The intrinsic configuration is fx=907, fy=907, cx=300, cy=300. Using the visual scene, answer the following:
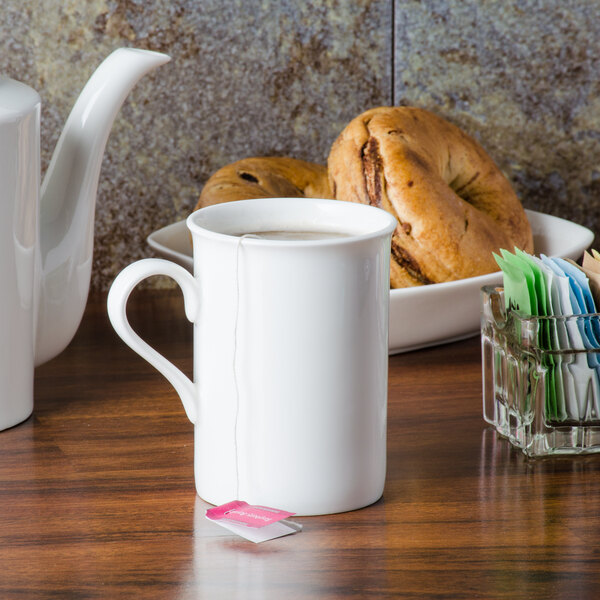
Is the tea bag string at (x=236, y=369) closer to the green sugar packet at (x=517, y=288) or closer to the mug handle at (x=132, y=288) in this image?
the mug handle at (x=132, y=288)

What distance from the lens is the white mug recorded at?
451 mm

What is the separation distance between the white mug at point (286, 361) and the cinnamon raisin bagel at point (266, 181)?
1.09 ft

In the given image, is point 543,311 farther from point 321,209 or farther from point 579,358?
point 321,209

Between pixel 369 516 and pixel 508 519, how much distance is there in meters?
0.07

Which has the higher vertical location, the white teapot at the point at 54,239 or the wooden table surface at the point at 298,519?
the white teapot at the point at 54,239

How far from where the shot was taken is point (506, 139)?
1.00m

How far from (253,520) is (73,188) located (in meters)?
0.30

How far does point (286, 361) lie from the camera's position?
0.46 meters

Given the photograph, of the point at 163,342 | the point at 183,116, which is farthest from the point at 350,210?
the point at 183,116

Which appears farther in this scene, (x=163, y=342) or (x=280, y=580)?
(x=163, y=342)

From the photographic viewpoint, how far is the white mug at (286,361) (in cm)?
45

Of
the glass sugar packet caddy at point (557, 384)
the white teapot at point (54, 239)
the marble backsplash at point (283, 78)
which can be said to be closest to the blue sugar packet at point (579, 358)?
the glass sugar packet caddy at point (557, 384)

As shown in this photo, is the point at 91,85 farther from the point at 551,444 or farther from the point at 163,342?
the point at 551,444

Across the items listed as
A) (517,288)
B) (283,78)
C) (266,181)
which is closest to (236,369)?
(517,288)
